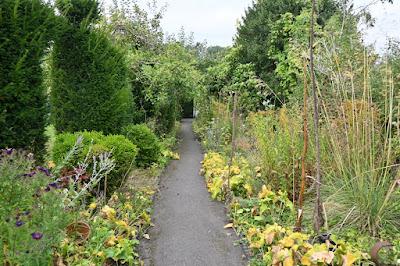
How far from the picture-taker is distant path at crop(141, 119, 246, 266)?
3306 millimetres

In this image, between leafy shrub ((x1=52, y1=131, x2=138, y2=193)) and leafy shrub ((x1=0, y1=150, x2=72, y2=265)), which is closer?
leafy shrub ((x1=0, y1=150, x2=72, y2=265))

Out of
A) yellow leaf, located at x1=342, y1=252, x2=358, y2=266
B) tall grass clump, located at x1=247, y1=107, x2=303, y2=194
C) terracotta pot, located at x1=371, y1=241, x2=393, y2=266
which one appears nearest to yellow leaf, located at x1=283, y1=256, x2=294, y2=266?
yellow leaf, located at x1=342, y1=252, x2=358, y2=266

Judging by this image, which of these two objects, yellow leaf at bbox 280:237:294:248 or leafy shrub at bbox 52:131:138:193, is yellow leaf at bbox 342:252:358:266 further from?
leafy shrub at bbox 52:131:138:193

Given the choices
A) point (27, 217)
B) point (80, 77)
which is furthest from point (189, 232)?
point (80, 77)

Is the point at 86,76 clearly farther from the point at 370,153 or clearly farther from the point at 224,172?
the point at 370,153

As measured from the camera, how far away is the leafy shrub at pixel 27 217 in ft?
6.54

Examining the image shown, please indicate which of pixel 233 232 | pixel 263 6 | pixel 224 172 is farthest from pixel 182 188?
pixel 263 6

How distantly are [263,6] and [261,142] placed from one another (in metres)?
9.67

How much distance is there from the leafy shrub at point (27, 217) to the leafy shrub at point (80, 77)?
3.43m

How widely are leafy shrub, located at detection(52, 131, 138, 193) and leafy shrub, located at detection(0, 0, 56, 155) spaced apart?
0.29m

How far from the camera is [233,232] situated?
3.93 meters

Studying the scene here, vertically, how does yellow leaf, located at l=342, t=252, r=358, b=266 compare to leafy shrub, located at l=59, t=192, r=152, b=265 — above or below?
above

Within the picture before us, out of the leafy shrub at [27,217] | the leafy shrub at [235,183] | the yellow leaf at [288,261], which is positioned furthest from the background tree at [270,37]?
the leafy shrub at [27,217]

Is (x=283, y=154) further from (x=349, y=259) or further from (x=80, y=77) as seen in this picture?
(x=80, y=77)
